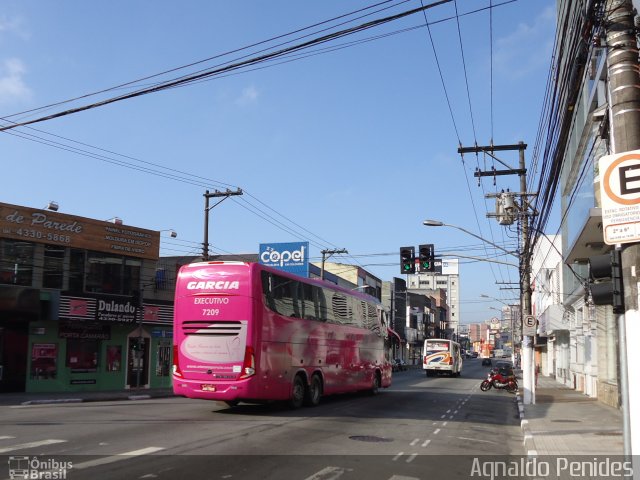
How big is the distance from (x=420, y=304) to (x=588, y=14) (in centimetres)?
10876

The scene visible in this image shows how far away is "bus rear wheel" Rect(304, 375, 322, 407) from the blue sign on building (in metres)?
27.8

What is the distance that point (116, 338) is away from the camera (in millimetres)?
30203

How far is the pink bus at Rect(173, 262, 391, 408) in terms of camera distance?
1509 cm

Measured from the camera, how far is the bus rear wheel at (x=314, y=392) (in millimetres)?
18547

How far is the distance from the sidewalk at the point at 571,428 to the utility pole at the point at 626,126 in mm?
4808

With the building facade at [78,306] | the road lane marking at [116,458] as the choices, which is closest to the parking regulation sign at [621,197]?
the road lane marking at [116,458]

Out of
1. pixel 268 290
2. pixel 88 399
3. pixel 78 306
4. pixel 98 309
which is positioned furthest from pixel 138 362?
pixel 268 290

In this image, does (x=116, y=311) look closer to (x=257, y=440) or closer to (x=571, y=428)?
(x=257, y=440)

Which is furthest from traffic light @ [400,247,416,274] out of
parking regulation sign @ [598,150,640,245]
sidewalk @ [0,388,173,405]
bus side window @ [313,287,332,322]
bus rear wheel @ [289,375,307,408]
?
parking regulation sign @ [598,150,640,245]

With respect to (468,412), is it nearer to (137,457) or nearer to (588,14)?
(137,457)

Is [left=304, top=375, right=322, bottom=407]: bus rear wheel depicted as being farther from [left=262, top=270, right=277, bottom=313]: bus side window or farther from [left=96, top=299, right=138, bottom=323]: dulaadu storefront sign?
[left=96, top=299, right=138, bottom=323]: dulaadu storefront sign

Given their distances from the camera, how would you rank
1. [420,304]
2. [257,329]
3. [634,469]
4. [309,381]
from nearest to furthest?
[634,469] < [257,329] < [309,381] < [420,304]

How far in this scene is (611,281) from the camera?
21.6 feet

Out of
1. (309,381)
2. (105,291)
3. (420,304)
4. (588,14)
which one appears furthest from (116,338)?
(420,304)
